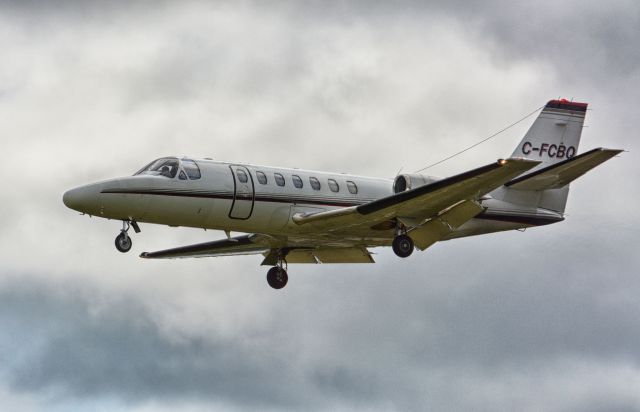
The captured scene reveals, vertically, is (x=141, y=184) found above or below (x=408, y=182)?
below

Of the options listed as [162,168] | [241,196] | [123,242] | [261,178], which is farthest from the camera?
[261,178]

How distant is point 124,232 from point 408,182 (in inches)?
355

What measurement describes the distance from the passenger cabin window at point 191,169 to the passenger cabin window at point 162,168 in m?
0.26

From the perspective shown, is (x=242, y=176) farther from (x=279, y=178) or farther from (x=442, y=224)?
(x=442, y=224)

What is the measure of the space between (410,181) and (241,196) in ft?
18.1

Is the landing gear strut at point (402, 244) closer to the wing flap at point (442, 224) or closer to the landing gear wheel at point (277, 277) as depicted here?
the wing flap at point (442, 224)

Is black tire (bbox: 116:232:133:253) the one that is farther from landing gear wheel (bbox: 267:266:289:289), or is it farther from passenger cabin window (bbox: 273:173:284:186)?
landing gear wheel (bbox: 267:266:289:289)

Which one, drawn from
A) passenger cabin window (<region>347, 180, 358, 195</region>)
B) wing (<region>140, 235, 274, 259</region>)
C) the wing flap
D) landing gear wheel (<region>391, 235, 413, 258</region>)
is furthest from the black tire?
the wing flap

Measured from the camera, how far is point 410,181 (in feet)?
133

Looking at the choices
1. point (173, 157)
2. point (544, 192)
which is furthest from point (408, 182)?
point (173, 157)

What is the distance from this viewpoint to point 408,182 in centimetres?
4047

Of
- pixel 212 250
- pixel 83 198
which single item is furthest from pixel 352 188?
pixel 83 198

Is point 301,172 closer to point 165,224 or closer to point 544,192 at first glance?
point 165,224

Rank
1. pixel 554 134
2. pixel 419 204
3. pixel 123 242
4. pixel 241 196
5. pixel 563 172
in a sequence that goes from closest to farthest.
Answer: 1. pixel 123 242
2. pixel 241 196
3. pixel 419 204
4. pixel 563 172
5. pixel 554 134
